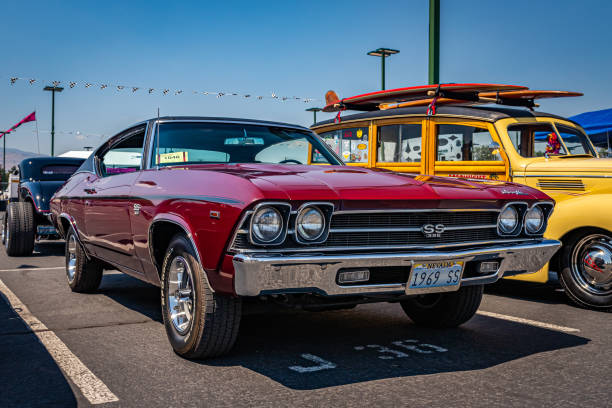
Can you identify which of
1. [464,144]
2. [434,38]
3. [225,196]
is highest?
[434,38]

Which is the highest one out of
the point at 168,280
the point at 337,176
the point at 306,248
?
the point at 337,176

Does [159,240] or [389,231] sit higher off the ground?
[389,231]

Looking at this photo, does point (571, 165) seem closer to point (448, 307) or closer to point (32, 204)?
point (448, 307)

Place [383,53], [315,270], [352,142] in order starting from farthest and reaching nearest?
[383,53] < [352,142] < [315,270]

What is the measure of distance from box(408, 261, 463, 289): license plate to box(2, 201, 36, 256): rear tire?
285 inches

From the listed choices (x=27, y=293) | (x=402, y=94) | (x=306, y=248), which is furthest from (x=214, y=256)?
(x=402, y=94)

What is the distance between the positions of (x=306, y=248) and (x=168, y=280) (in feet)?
3.74

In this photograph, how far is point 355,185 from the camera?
3.62 m

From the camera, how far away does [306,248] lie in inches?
132

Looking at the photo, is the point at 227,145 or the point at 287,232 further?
the point at 227,145

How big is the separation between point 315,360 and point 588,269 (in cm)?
304

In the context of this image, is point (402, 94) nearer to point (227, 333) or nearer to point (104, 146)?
point (104, 146)

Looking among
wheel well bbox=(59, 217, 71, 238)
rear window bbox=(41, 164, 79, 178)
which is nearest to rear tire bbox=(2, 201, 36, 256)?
rear window bbox=(41, 164, 79, 178)

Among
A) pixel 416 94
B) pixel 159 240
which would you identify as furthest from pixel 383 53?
pixel 159 240
